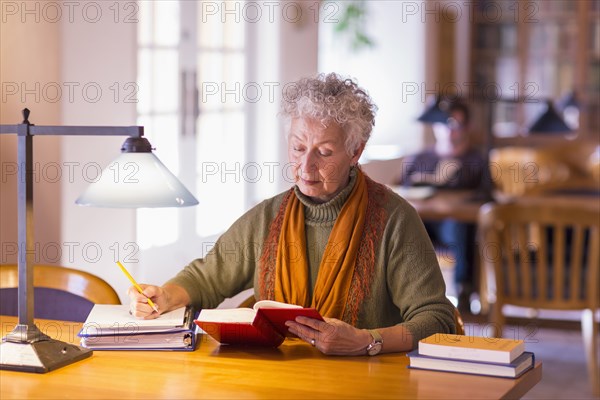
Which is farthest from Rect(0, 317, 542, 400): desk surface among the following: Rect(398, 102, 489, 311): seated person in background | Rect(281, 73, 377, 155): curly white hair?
Rect(398, 102, 489, 311): seated person in background

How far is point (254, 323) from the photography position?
6.78ft

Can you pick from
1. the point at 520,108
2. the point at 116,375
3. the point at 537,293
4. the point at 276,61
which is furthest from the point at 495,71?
the point at 116,375

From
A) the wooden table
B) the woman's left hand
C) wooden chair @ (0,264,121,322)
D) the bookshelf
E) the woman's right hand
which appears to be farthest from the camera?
the bookshelf

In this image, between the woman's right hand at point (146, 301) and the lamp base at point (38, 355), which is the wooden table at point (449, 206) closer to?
the woman's right hand at point (146, 301)

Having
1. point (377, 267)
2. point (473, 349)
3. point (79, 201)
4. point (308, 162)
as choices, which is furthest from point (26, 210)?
point (473, 349)

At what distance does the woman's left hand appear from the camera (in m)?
2.12

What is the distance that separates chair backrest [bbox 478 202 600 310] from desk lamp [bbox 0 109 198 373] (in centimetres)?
219

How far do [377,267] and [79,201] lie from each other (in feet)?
2.44

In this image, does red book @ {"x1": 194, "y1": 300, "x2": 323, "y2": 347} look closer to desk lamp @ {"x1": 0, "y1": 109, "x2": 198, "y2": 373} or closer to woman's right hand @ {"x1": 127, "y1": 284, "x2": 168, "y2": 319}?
woman's right hand @ {"x1": 127, "y1": 284, "x2": 168, "y2": 319}

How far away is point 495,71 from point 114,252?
5.58 metres

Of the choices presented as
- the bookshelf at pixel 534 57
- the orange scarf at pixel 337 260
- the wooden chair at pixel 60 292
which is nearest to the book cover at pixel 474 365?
the orange scarf at pixel 337 260

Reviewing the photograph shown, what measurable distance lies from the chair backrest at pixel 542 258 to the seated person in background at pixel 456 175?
1.12 metres

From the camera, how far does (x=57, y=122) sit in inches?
136

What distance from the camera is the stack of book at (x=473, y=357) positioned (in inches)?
78.5
